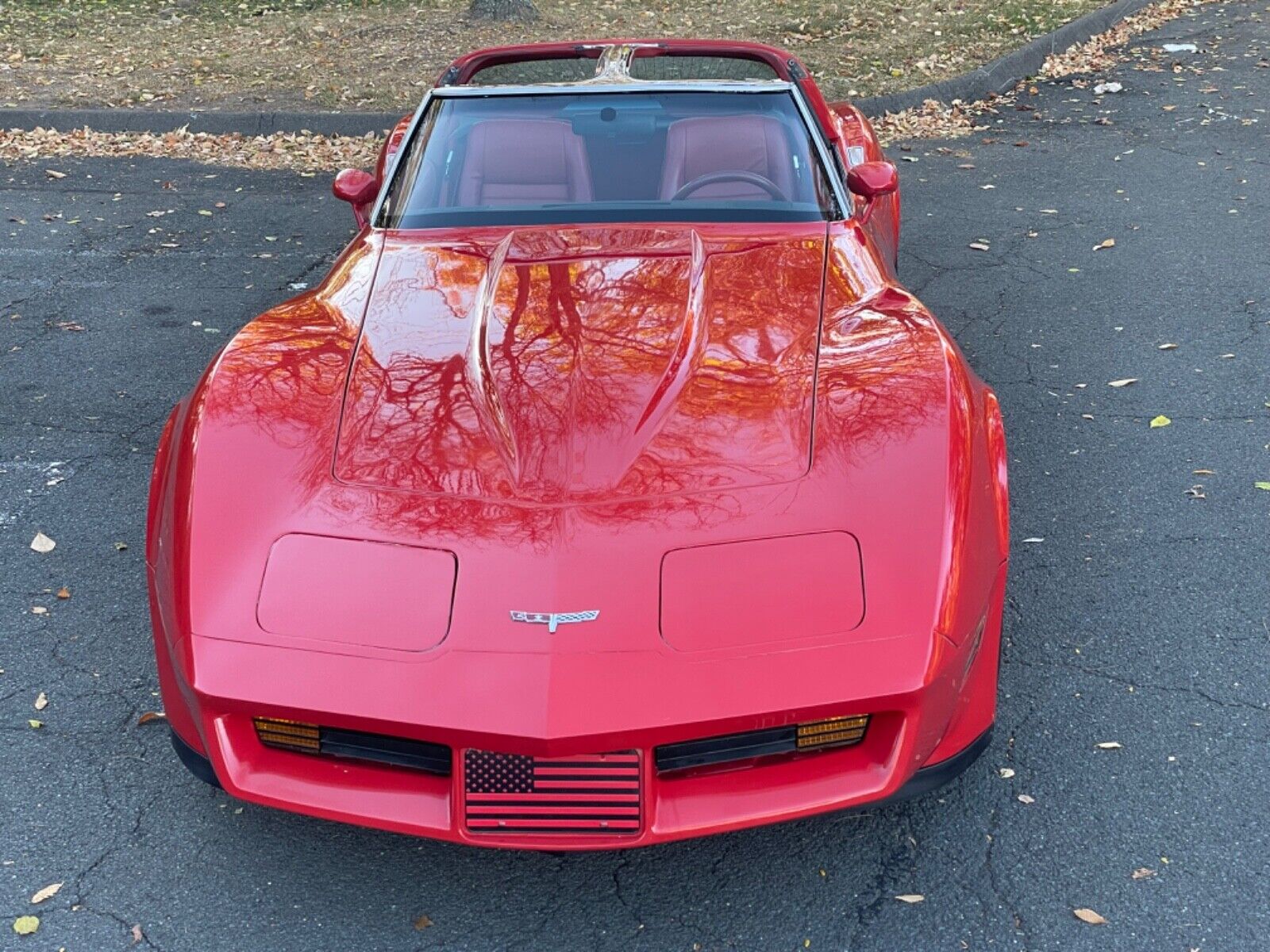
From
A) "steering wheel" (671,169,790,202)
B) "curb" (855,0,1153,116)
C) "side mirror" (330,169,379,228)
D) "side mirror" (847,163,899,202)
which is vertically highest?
"steering wheel" (671,169,790,202)

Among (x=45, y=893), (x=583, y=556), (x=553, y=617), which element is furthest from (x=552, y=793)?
(x=45, y=893)

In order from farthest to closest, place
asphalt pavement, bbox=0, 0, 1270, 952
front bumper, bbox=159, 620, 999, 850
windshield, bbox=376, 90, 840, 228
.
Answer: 1. windshield, bbox=376, 90, 840, 228
2. asphalt pavement, bbox=0, 0, 1270, 952
3. front bumper, bbox=159, 620, 999, 850

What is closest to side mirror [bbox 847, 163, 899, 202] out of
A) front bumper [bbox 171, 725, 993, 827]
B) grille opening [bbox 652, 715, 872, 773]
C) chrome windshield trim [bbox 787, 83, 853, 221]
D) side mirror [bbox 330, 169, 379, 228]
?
chrome windshield trim [bbox 787, 83, 853, 221]

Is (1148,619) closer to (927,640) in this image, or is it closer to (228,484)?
(927,640)

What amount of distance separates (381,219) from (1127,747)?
2.48m

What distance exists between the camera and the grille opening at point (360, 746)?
86.7 inches

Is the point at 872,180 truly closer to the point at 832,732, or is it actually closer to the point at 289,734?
the point at 832,732

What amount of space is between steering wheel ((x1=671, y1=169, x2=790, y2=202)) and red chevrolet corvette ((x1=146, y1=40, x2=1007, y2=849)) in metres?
0.59

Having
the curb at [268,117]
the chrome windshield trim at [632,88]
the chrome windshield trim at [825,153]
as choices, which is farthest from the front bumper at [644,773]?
the curb at [268,117]

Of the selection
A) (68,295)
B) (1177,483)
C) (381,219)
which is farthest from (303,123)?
(1177,483)

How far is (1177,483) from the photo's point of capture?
3.91 metres

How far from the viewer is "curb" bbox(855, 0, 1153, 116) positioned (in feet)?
28.8

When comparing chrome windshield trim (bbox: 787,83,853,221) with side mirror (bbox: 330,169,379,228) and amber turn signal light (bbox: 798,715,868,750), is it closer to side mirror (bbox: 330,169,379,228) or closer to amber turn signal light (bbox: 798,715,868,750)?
side mirror (bbox: 330,169,379,228)

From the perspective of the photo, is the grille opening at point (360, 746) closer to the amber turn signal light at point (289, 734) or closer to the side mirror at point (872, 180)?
the amber turn signal light at point (289, 734)
